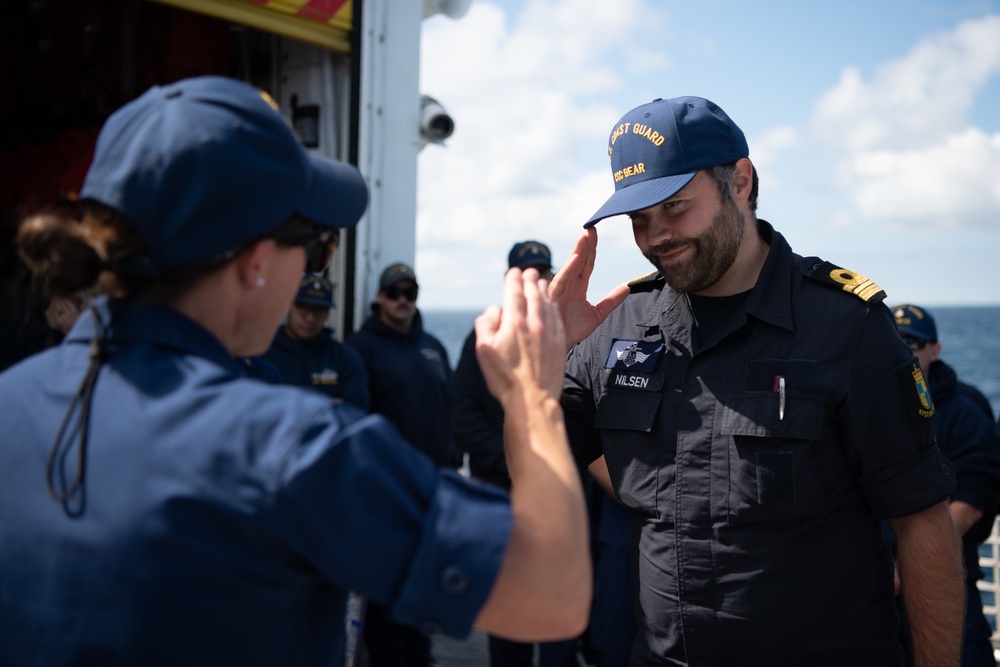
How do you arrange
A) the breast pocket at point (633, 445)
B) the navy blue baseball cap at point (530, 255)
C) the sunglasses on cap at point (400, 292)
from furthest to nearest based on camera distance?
the navy blue baseball cap at point (530, 255) < the sunglasses on cap at point (400, 292) < the breast pocket at point (633, 445)

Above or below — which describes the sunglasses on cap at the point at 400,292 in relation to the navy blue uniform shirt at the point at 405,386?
above

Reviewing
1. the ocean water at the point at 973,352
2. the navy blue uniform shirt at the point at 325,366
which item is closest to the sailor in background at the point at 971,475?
the navy blue uniform shirt at the point at 325,366

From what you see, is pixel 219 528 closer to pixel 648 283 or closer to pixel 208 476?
pixel 208 476

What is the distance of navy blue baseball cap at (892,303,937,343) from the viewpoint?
428cm

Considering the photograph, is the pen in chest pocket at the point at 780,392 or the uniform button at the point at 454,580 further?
the pen in chest pocket at the point at 780,392

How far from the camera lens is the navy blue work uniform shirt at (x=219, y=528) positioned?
1.00 metres

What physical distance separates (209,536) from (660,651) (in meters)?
1.39

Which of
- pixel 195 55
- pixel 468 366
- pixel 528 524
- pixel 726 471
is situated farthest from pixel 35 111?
pixel 528 524

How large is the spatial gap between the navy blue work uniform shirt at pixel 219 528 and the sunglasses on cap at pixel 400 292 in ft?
11.9

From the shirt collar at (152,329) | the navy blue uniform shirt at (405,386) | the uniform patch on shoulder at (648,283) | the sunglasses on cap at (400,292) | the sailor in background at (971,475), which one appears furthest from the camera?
the navy blue uniform shirt at (405,386)

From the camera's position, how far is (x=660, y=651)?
208 centimetres

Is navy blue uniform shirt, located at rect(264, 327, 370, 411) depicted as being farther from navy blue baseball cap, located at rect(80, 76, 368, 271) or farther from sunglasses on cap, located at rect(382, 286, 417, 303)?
navy blue baseball cap, located at rect(80, 76, 368, 271)

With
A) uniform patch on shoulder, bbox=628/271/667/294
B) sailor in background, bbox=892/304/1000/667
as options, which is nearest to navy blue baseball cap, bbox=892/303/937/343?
sailor in background, bbox=892/304/1000/667

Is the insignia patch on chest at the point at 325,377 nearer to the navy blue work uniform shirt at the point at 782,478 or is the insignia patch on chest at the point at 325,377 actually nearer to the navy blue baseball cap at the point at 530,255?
the navy blue baseball cap at the point at 530,255
